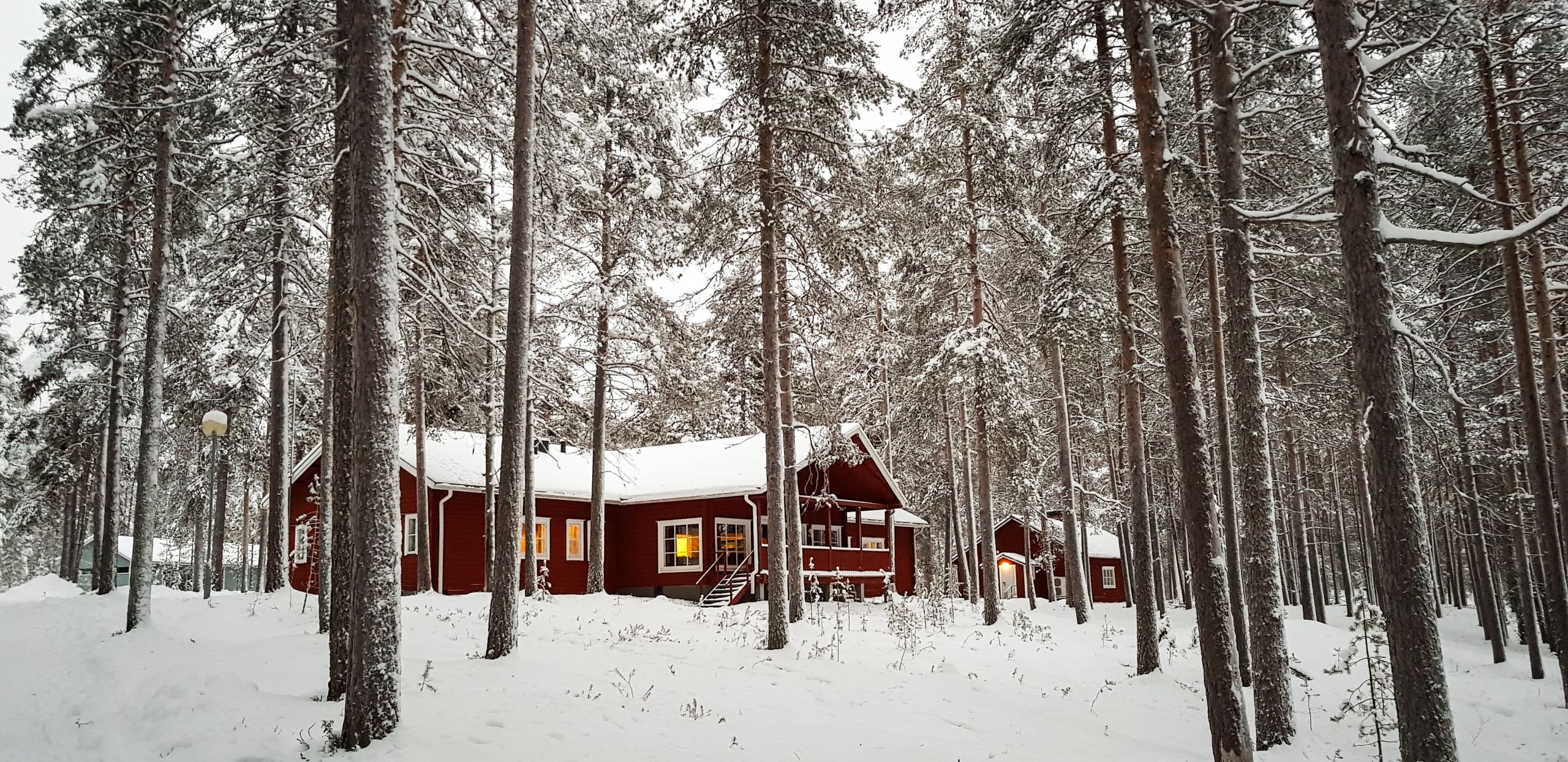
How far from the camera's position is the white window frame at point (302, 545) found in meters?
19.8

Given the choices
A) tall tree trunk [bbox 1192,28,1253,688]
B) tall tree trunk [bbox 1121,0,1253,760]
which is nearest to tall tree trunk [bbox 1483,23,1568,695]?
tall tree trunk [bbox 1192,28,1253,688]

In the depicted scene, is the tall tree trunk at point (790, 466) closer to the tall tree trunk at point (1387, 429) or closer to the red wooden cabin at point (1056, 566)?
the tall tree trunk at point (1387, 429)

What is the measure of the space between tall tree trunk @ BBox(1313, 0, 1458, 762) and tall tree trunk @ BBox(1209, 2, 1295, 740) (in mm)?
2775

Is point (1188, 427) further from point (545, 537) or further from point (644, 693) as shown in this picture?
point (545, 537)

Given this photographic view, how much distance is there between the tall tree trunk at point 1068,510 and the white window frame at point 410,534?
17.5 meters

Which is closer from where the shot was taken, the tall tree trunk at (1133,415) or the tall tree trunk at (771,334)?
the tall tree trunk at (1133,415)

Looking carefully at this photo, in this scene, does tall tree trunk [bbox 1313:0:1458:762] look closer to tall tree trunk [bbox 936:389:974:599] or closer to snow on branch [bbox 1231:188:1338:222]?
snow on branch [bbox 1231:188:1338:222]

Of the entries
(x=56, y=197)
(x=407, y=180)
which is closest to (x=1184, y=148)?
(x=407, y=180)

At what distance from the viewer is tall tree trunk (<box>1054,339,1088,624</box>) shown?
19781 millimetres

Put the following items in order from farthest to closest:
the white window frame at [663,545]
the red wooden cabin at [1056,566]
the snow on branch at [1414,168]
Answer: the red wooden cabin at [1056,566] < the white window frame at [663,545] < the snow on branch at [1414,168]

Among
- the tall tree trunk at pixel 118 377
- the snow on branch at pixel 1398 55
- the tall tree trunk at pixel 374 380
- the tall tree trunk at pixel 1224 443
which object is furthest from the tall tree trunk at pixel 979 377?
the tall tree trunk at pixel 118 377

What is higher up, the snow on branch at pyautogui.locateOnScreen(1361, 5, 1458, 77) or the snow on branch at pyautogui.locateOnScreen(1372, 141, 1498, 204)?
the snow on branch at pyautogui.locateOnScreen(1361, 5, 1458, 77)

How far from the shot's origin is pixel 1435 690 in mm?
6340

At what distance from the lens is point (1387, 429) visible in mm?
6449
